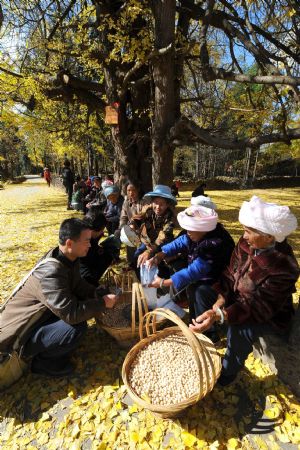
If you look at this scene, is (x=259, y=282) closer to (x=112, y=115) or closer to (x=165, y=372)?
(x=165, y=372)

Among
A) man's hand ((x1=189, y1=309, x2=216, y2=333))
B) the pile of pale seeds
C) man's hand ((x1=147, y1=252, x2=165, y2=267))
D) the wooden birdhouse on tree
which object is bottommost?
the pile of pale seeds

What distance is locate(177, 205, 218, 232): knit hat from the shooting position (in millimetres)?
2713

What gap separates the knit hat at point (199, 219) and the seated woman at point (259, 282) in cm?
36

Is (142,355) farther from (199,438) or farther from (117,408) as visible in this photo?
(199,438)

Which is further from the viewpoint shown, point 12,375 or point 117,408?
point 12,375

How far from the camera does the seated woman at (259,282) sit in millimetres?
2117

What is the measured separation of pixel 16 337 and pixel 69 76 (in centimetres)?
685

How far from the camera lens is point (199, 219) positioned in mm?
2723

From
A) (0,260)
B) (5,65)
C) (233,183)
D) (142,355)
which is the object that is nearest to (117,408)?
(142,355)

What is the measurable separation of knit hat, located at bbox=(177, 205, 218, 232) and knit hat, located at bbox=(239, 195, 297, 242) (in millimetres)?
577

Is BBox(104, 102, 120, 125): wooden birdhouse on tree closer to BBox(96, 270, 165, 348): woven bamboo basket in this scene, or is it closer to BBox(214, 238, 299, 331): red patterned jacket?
BBox(96, 270, 165, 348): woven bamboo basket

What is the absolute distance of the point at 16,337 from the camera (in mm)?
2576

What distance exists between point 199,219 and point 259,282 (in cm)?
81

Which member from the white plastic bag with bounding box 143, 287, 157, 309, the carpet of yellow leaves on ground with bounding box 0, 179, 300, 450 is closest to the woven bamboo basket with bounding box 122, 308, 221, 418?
the carpet of yellow leaves on ground with bounding box 0, 179, 300, 450
